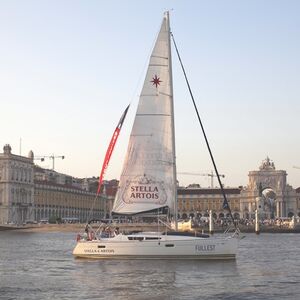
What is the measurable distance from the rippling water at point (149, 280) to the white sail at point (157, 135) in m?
3.85

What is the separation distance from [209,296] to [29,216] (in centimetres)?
15054

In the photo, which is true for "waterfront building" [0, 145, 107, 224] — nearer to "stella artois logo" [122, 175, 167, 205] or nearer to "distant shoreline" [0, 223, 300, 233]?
"distant shoreline" [0, 223, 300, 233]

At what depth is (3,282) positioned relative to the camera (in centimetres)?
3434

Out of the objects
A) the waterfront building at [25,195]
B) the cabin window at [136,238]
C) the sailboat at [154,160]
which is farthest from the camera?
the waterfront building at [25,195]

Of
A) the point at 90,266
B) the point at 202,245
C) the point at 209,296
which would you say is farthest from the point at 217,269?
the point at 209,296

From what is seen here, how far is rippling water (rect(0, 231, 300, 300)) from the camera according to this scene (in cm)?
2962

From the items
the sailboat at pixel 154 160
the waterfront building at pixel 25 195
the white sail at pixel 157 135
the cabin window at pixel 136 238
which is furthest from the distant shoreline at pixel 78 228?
the cabin window at pixel 136 238

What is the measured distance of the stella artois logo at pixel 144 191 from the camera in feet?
139

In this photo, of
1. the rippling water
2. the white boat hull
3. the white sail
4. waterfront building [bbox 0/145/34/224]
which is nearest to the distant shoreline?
waterfront building [bbox 0/145/34/224]

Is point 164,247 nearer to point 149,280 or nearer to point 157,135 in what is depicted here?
point 157,135

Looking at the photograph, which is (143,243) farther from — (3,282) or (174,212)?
(3,282)

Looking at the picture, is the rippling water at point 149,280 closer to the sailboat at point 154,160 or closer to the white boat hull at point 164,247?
the white boat hull at point 164,247

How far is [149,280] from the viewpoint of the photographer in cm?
3400

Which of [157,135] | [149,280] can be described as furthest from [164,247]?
[149,280]
